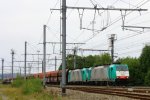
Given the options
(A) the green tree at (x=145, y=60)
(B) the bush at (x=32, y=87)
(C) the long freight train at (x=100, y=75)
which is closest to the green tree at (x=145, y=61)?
(A) the green tree at (x=145, y=60)

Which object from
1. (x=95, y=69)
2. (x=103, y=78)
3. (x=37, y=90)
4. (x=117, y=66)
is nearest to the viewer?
(x=37, y=90)

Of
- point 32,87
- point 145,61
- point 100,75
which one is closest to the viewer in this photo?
point 32,87

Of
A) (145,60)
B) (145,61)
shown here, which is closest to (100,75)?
(145,61)

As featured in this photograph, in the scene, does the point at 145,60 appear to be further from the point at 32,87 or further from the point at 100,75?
the point at 32,87

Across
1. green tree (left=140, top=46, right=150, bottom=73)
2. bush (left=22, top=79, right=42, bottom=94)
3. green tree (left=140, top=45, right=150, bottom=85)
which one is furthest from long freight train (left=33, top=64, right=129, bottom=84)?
bush (left=22, top=79, right=42, bottom=94)

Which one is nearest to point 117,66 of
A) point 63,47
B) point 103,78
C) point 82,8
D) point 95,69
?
point 103,78

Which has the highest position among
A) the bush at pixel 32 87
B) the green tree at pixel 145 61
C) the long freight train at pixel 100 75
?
the green tree at pixel 145 61

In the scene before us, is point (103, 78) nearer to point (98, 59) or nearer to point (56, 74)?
point (56, 74)

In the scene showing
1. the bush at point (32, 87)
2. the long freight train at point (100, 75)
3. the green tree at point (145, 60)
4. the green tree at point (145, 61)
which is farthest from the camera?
the green tree at point (145, 60)

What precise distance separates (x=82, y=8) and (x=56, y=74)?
44369 mm

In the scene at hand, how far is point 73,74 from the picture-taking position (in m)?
69.3

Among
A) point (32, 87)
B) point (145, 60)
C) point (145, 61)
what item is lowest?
point (32, 87)

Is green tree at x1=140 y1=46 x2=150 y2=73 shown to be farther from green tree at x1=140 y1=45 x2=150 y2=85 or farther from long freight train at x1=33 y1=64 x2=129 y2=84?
long freight train at x1=33 y1=64 x2=129 y2=84

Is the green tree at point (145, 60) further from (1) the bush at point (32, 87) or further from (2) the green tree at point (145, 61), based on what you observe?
(1) the bush at point (32, 87)
